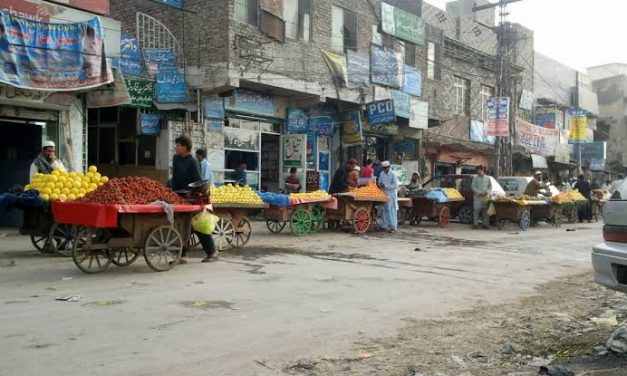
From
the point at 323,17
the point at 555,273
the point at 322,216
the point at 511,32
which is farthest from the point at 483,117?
the point at 555,273

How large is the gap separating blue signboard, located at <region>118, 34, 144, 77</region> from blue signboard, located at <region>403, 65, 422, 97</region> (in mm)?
11553

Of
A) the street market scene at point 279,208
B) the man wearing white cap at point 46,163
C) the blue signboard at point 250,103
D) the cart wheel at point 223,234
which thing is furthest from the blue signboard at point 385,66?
the man wearing white cap at point 46,163

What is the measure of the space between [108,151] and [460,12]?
23.9m

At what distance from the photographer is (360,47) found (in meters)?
21.4

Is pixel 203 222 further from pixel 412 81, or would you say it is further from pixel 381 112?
pixel 412 81

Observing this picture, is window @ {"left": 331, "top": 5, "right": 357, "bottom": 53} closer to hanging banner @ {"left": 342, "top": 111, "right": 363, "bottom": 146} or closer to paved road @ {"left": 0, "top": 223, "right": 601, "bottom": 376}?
hanging banner @ {"left": 342, "top": 111, "right": 363, "bottom": 146}

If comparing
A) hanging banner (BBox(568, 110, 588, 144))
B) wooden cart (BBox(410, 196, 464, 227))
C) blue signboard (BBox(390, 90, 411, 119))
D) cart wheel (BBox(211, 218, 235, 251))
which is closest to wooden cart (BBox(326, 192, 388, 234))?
wooden cart (BBox(410, 196, 464, 227))

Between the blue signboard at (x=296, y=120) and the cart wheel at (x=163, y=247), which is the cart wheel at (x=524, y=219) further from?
the cart wheel at (x=163, y=247)

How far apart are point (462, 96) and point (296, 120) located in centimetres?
1255

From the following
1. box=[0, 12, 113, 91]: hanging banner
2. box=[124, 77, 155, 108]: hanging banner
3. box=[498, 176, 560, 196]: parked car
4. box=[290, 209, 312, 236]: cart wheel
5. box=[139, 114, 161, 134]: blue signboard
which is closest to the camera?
box=[0, 12, 113, 91]: hanging banner

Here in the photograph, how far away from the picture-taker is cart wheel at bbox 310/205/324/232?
45.2 ft

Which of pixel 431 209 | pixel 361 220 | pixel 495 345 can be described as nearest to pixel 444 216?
pixel 431 209

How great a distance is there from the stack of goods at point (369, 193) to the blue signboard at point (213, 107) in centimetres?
525

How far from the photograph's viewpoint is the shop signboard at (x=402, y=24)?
22547mm
